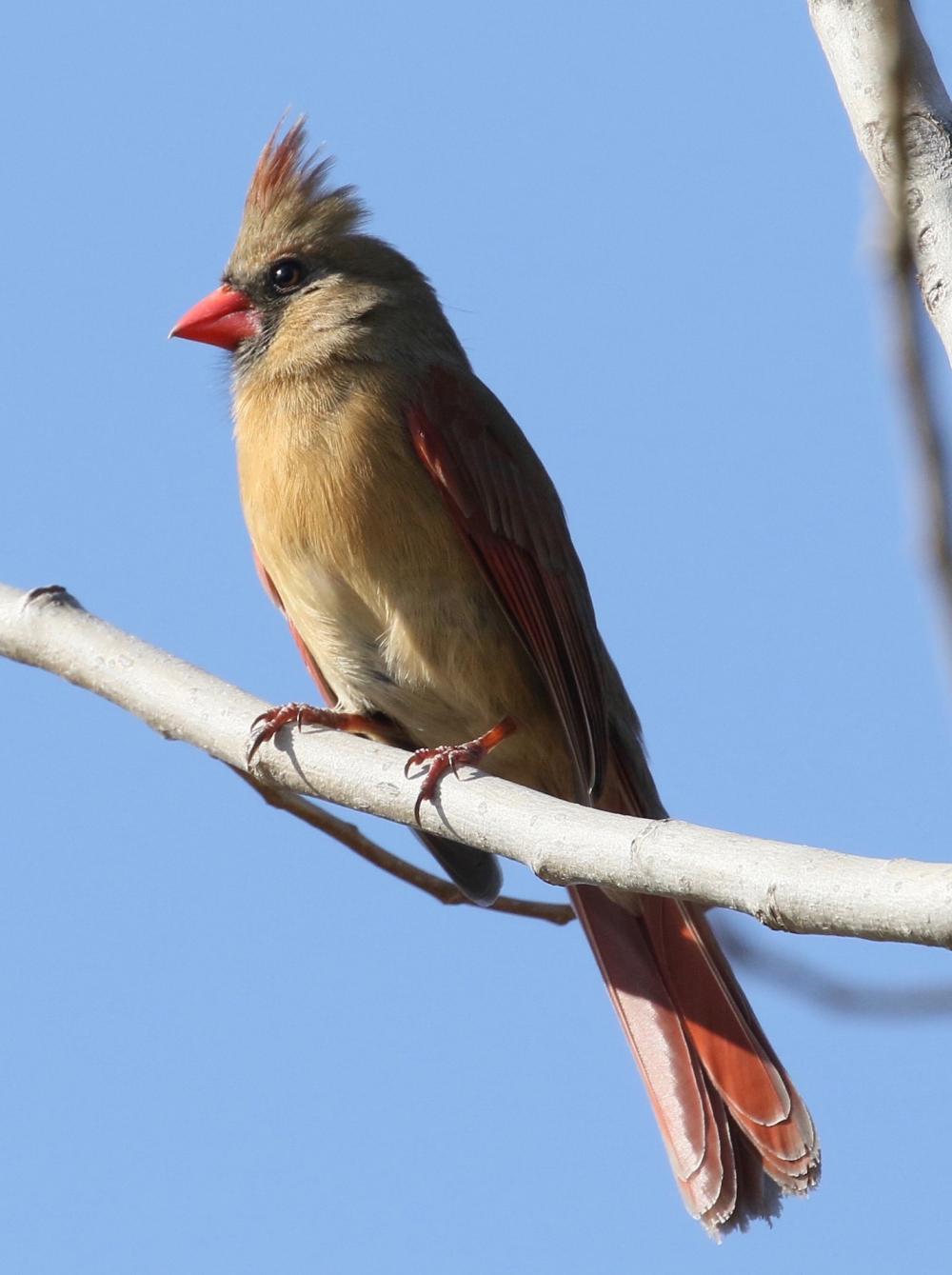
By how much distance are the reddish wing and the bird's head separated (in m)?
0.25

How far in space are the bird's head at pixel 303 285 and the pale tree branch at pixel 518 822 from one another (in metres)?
1.22

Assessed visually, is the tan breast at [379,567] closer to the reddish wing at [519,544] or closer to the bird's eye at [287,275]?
the reddish wing at [519,544]

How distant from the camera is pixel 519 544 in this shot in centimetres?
420

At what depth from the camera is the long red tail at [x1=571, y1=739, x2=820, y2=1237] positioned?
11.6 ft

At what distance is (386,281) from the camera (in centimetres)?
465

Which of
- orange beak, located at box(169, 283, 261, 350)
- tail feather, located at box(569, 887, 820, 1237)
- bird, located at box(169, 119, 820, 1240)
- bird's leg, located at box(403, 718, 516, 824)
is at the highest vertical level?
orange beak, located at box(169, 283, 261, 350)

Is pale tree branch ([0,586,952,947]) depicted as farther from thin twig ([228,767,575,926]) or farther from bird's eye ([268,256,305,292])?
bird's eye ([268,256,305,292])

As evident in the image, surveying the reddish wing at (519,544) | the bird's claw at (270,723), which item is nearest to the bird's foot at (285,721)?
the bird's claw at (270,723)

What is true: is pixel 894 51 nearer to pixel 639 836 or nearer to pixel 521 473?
pixel 639 836

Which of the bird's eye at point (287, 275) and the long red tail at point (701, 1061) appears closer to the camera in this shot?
the long red tail at point (701, 1061)

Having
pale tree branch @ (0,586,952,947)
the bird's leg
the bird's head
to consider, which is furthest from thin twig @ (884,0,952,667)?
the bird's head

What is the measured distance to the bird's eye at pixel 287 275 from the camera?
4.66 meters

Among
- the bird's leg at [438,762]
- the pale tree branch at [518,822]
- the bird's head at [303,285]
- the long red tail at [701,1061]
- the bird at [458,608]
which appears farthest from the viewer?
the bird's head at [303,285]

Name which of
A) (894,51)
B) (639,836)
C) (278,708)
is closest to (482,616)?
(278,708)
